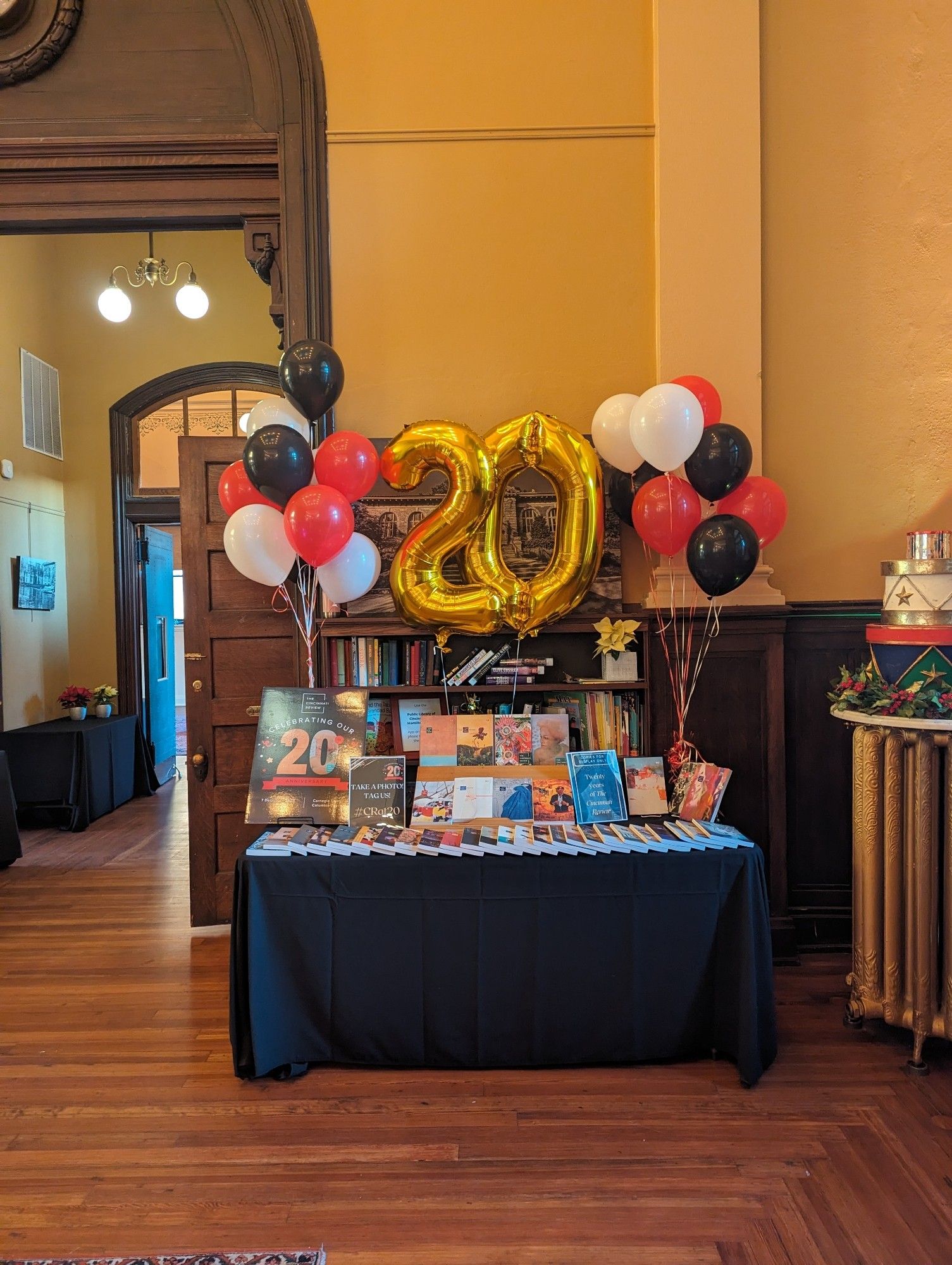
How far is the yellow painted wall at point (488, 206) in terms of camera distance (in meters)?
3.71

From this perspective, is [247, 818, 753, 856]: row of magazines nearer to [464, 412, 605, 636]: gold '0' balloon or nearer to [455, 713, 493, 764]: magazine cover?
[455, 713, 493, 764]: magazine cover

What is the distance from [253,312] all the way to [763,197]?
5.21 meters

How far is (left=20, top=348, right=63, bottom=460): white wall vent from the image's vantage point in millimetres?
7020

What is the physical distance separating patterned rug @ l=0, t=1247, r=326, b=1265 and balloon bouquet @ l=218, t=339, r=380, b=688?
207 cm

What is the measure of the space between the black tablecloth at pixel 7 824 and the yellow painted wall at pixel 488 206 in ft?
10.8

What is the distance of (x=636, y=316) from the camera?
12.3 feet

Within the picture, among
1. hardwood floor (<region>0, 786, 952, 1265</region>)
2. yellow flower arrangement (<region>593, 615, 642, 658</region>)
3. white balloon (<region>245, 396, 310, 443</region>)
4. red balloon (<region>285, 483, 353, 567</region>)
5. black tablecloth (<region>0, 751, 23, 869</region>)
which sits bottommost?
hardwood floor (<region>0, 786, 952, 1265</region>)

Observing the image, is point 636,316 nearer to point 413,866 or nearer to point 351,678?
point 351,678

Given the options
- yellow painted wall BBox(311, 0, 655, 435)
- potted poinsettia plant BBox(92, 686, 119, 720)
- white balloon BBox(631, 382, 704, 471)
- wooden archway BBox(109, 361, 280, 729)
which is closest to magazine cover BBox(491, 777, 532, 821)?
white balloon BBox(631, 382, 704, 471)

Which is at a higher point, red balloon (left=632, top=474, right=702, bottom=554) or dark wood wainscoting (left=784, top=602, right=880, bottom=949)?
red balloon (left=632, top=474, right=702, bottom=554)

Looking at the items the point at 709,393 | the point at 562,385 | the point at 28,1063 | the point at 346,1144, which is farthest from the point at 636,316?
the point at 28,1063

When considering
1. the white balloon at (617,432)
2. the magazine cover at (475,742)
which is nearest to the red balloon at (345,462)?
the white balloon at (617,432)

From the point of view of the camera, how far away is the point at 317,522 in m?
3.00

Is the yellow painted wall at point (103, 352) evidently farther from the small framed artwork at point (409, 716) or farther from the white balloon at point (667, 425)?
the white balloon at point (667, 425)
